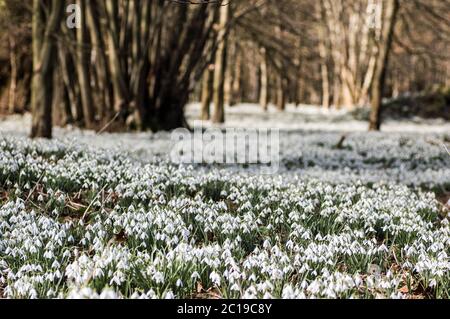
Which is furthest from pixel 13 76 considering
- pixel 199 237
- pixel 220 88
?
pixel 199 237

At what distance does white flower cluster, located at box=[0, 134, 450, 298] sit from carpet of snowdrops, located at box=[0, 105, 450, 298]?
0.02 m

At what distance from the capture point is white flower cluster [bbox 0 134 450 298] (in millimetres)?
3953

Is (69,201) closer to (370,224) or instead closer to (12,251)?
(12,251)

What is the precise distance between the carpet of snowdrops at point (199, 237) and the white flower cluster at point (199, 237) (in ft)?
0.05

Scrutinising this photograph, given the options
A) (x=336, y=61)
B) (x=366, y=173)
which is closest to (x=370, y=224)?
(x=366, y=173)

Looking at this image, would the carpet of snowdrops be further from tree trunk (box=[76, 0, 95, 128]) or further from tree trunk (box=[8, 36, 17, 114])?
tree trunk (box=[8, 36, 17, 114])

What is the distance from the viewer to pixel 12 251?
4.45 m

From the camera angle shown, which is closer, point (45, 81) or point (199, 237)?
point (199, 237)

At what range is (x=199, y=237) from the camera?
5348 millimetres

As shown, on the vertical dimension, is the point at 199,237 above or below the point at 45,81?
below

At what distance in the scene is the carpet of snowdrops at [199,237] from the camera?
3.96 metres

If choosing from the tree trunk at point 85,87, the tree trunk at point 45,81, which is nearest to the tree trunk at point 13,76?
the tree trunk at point 85,87

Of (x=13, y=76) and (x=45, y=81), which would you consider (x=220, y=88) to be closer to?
(x=45, y=81)

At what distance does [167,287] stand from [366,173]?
7.38 metres
